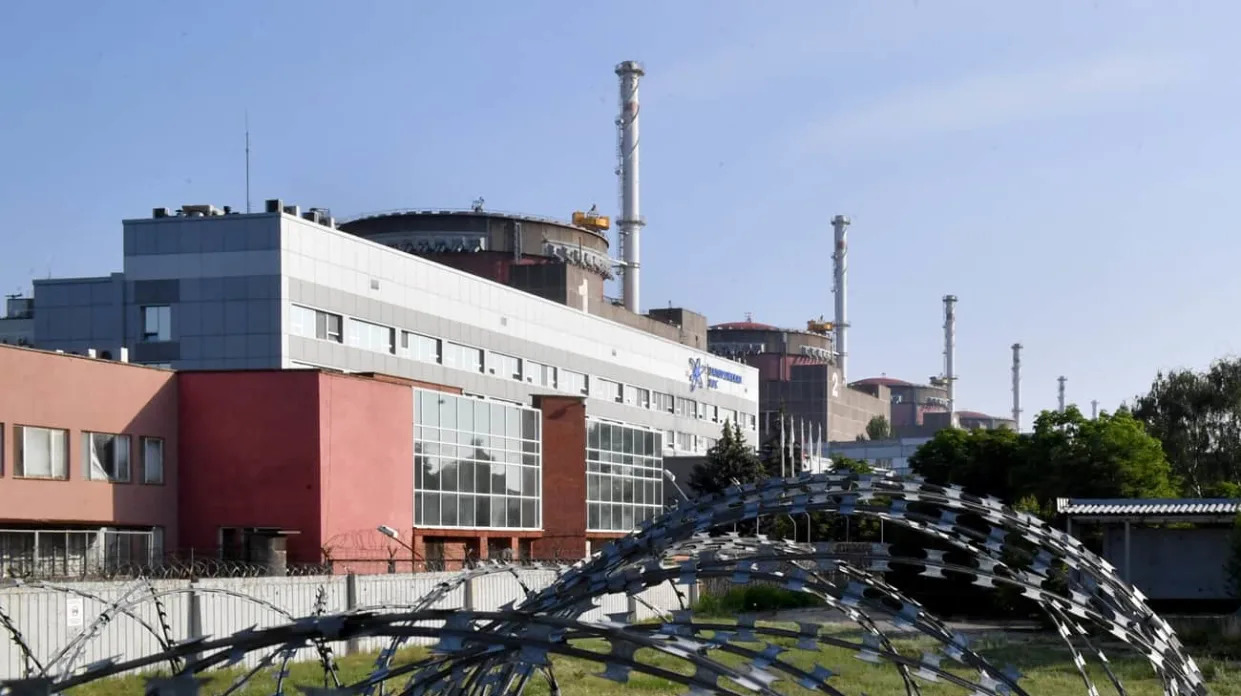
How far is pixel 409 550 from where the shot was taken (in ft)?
165

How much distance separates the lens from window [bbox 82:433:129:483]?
138 ft

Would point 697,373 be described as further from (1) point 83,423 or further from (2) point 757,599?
(1) point 83,423

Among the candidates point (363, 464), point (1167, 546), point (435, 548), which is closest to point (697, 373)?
point (435, 548)

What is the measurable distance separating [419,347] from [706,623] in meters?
53.6

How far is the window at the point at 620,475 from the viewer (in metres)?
65.6

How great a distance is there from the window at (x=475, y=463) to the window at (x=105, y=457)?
10.4 meters

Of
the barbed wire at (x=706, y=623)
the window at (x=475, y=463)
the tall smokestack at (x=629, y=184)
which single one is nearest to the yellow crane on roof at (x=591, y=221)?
the tall smokestack at (x=629, y=184)

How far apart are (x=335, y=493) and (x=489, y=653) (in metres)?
37.7

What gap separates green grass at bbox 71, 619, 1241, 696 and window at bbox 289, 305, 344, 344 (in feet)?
75.2

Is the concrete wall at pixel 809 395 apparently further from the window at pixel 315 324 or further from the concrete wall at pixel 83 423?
the concrete wall at pixel 83 423

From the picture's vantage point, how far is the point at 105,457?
140 feet

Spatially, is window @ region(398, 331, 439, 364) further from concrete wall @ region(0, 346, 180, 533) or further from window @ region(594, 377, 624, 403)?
concrete wall @ region(0, 346, 180, 533)

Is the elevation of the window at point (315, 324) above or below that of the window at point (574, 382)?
above

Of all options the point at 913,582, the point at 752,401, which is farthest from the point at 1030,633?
the point at 752,401
